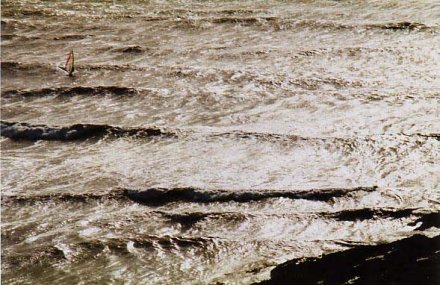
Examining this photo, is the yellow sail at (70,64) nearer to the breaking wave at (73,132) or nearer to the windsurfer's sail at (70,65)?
the windsurfer's sail at (70,65)

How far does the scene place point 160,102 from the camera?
4648 mm

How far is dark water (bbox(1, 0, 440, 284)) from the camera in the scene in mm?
3159

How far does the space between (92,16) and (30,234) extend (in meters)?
3.07

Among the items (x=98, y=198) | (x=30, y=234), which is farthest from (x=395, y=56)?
(x=30, y=234)

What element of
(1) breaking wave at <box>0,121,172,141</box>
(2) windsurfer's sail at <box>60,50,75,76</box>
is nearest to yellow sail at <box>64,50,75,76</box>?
(2) windsurfer's sail at <box>60,50,75,76</box>

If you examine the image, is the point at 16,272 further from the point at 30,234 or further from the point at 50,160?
the point at 50,160

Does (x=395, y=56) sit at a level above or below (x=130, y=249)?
above

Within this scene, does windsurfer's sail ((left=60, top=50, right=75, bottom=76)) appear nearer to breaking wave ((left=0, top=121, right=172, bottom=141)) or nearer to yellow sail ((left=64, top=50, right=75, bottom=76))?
yellow sail ((left=64, top=50, right=75, bottom=76))

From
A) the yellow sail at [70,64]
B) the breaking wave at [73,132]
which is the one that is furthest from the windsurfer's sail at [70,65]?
the breaking wave at [73,132]

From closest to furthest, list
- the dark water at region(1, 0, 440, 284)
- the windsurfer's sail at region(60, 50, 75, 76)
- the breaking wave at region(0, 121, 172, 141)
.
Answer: the dark water at region(1, 0, 440, 284) < the breaking wave at region(0, 121, 172, 141) < the windsurfer's sail at region(60, 50, 75, 76)

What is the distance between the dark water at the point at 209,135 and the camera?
3.16 metres

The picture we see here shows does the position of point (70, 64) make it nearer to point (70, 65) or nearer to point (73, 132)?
point (70, 65)

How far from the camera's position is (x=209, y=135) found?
4164mm

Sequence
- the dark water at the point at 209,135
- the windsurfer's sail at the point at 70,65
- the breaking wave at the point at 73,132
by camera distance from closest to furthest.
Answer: the dark water at the point at 209,135 → the breaking wave at the point at 73,132 → the windsurfer's sail at the point at 70,65
